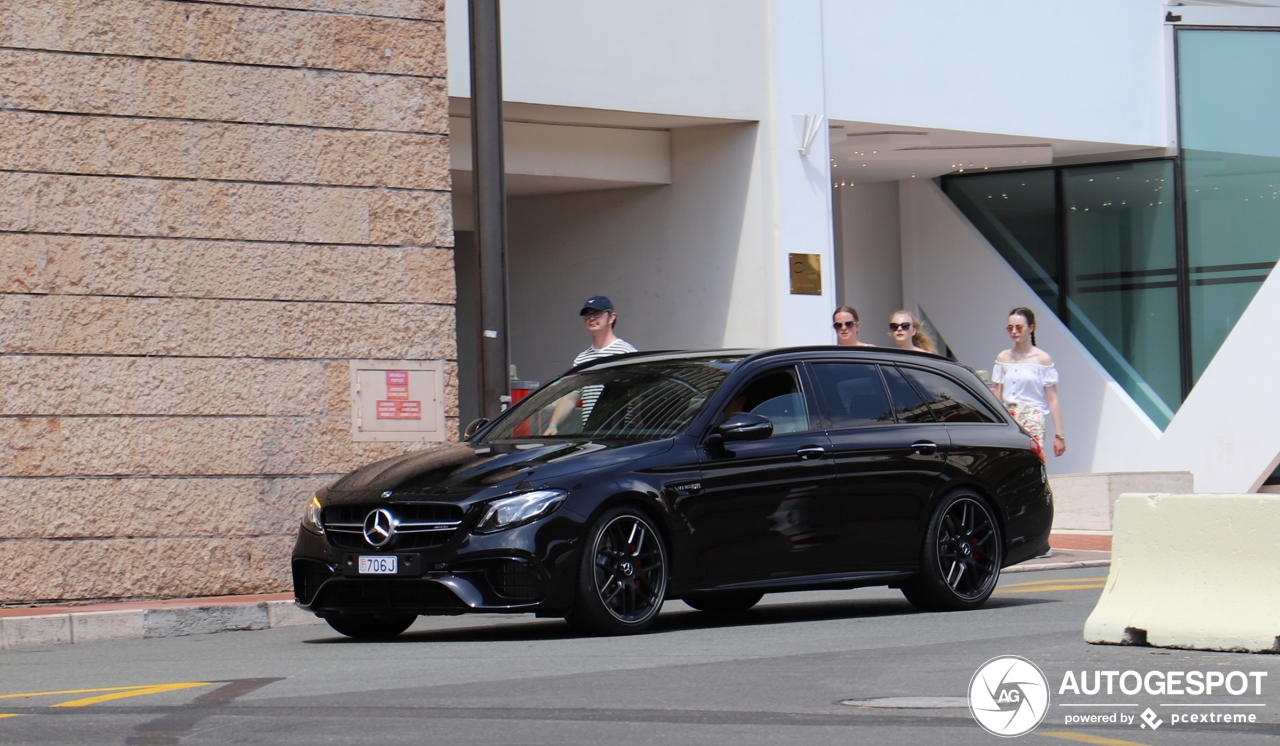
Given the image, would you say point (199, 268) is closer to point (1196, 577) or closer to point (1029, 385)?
point (1029, 385)

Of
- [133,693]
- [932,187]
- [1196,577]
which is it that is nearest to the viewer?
[133,693]

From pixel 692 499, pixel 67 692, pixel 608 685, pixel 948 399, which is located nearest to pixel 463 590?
pixel 692 499

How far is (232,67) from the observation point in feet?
41.7

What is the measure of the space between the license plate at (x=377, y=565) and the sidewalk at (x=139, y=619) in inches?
95.2

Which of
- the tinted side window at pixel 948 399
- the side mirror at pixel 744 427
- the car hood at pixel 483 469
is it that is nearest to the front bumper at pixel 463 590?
the car hood at pixel 483 469

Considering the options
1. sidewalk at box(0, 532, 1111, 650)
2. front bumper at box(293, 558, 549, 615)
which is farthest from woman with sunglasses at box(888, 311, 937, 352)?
front bumper at box(293, 558, 549, 615)

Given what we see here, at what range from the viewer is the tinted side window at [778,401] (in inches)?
406

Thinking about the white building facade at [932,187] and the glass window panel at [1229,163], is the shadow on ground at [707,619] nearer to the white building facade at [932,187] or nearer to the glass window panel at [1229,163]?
the white building facade at [932,187]

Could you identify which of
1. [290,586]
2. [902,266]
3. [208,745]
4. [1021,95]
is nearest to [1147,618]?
[208,745]

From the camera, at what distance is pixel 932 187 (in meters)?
23.5

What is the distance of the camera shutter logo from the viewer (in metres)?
6.23

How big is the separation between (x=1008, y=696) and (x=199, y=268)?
293 inches

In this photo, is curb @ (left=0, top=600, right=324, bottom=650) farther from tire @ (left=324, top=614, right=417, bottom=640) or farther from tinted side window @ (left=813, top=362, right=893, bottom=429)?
tinted side window @ (left=813, top=362, right=893, bottom=429)

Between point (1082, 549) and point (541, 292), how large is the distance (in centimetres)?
679
